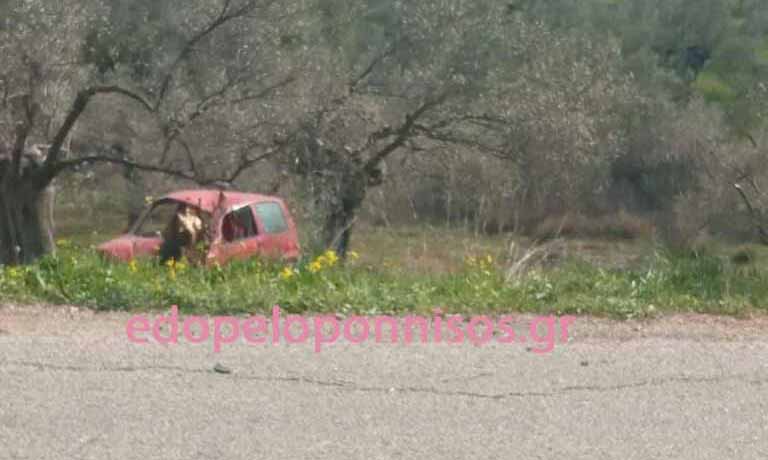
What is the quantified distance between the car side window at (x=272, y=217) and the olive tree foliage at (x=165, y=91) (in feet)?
12.4

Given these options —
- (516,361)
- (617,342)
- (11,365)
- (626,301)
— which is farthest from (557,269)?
(11,365)

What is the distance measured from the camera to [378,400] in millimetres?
5156

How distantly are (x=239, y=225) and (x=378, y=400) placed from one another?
27.6 feet

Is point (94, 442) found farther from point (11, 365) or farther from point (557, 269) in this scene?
point (557, 269)

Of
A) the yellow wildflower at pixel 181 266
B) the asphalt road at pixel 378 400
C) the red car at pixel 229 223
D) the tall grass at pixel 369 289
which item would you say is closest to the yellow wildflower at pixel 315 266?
the tall grass at pixel 369 289

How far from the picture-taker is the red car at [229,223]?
12.2m

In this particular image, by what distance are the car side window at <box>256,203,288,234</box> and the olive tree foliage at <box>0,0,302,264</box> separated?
3.79m

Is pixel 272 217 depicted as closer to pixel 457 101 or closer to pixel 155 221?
pixel 155 221

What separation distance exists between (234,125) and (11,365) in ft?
42.2

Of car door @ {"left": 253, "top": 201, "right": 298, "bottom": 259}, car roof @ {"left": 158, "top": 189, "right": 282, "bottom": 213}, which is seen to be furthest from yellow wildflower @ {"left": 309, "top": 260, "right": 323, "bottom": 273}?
car door @ {"left": 253, "top": 201, "right": 298, "bottom": 259}

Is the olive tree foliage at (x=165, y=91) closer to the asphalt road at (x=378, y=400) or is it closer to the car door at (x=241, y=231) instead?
the car door at (x=241, y=231)

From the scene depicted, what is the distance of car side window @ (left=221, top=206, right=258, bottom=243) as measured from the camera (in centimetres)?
1286

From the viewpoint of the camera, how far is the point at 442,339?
6.20 metres

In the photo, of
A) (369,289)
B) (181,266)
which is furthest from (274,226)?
(369,289)
